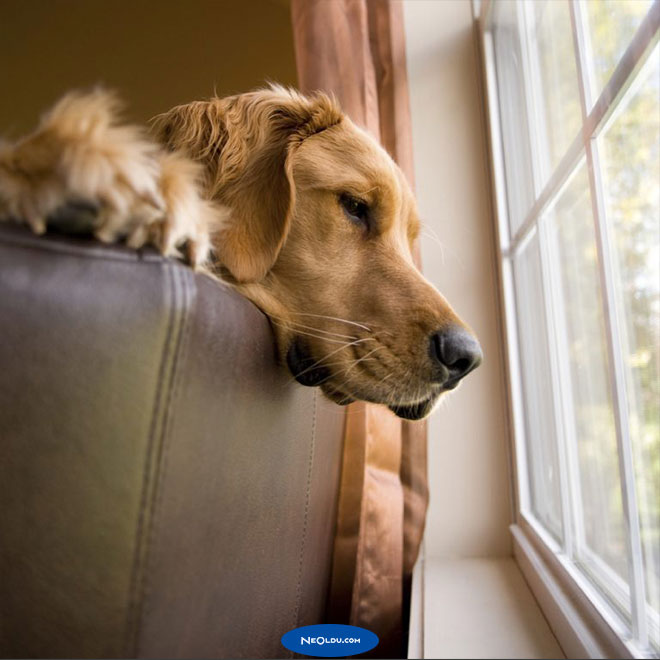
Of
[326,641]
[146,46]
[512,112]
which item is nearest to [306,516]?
[326,641]

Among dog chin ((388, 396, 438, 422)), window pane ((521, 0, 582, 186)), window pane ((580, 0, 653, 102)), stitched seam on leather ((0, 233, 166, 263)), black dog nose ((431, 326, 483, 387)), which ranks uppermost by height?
window pane ((521, 0, 582, 186))

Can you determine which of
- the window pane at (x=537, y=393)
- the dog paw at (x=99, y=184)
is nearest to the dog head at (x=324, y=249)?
the dog paw at (x=99, y=184)

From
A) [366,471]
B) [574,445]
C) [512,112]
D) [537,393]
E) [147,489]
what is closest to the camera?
[147,489]

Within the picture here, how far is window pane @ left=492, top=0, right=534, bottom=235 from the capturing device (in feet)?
5.09

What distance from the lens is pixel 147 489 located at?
15.4 inches

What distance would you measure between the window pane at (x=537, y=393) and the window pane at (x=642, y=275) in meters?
0.57

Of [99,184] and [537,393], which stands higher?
[99,184]

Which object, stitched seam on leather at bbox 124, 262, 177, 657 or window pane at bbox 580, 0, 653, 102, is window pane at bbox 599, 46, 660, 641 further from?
stitched seam on leather at bbox 124, 262, 177, 657

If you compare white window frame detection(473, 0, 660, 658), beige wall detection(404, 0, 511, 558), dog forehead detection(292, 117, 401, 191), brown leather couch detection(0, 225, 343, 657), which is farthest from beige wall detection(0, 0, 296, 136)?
brown leather couch detection(0, 225, 343, 657)

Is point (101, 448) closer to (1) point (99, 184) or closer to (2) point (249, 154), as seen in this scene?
(1) point (99, 184)

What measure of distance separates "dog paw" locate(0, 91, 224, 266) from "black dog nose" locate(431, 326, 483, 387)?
0.37m

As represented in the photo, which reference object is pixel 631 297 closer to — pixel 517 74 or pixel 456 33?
pixel 517 74

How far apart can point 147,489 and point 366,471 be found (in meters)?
0.93

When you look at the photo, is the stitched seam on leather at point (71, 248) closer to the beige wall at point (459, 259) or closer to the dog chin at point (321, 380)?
the dog chin at point (321, 380)
